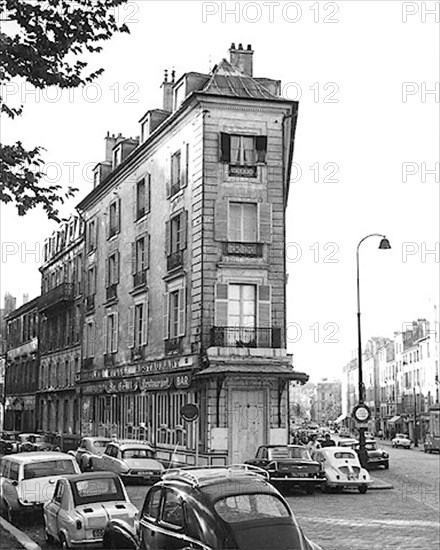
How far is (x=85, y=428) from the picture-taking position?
152ft

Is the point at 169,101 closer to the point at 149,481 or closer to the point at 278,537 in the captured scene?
the point at 149,481

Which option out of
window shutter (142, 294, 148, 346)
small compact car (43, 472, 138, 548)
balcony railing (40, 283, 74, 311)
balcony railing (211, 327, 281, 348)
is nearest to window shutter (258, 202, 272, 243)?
balcony railing (211, 327, 281, 348)

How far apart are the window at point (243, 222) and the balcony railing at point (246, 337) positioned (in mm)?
3392

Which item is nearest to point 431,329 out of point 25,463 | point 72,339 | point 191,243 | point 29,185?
point 72,339

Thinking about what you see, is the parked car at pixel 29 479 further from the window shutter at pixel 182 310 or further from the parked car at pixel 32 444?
the parked car at pixel 32 444

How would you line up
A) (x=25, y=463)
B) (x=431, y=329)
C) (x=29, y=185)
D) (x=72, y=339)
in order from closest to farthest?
(x=29, y=185) → (x=25, y=463) → (x=72, y=339) → (x=431, y=329)

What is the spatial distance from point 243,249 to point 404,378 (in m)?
80.4

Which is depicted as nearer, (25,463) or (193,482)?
(193,482)

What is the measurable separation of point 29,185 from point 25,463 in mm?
8242

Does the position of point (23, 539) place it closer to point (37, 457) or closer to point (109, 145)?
point (37, 457)

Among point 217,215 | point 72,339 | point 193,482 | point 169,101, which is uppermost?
point 169,101

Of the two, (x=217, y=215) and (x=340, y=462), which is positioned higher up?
(x=217, y=215)

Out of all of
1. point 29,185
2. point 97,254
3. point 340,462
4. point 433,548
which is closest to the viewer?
point 29,185

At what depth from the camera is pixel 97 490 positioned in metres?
14.8
